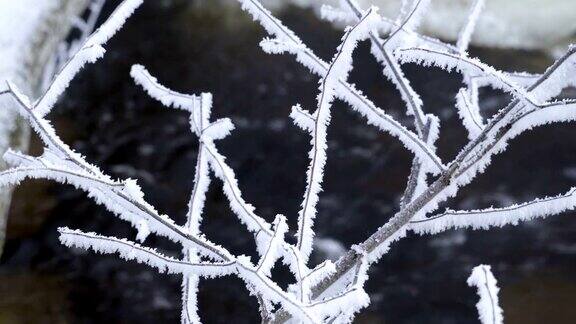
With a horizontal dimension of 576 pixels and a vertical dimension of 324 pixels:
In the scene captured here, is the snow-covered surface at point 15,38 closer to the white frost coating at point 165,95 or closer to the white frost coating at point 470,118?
the white frost coating at point 165,95

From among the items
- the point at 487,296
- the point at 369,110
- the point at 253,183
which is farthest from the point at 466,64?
the point at 253,183

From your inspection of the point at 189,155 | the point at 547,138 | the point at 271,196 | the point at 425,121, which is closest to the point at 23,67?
the point at 189,155

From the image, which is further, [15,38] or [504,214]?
[15,38]

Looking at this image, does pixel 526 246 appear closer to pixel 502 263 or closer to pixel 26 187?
pixel 502 263

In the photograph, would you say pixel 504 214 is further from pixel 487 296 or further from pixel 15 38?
pixel 15 38

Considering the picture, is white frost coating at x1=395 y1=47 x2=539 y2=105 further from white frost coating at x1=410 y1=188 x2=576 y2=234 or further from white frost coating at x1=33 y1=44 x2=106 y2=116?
white frost coating at x1=33 y1=44 x2=106 y2=116

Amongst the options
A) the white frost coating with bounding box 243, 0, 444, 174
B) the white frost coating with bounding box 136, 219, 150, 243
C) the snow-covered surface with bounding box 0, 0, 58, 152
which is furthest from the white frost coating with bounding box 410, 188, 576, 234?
the snow-covered surface with bounding box 0, 0, 58, 152
